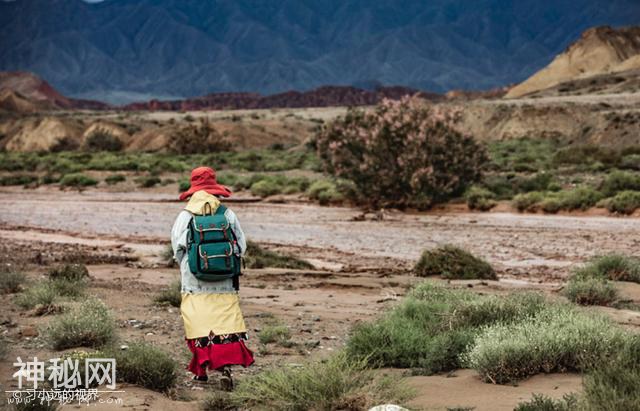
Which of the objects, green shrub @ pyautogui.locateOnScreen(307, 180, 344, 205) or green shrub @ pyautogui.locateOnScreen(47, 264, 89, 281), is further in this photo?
green shrub @ pyautogui.locateOnScreen(307, 180, 344, 205)

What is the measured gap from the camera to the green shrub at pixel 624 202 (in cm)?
2556

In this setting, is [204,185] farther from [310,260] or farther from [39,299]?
[310,260]

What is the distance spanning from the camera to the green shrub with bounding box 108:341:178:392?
785cm

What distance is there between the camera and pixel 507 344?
7.59 meters

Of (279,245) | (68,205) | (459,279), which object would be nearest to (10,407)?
(459,279)

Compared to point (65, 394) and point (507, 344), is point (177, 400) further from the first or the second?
point (507, 344)

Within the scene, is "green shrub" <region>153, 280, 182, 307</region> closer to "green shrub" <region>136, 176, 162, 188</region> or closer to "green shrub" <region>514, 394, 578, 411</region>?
"green shrub" <region>514, 394, 578, 411</region>

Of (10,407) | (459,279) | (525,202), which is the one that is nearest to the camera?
(10,407)

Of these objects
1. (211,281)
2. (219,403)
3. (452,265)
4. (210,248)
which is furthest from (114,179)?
(219,403)

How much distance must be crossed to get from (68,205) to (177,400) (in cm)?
2804

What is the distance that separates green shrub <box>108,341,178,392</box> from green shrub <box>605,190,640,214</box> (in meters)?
20.4

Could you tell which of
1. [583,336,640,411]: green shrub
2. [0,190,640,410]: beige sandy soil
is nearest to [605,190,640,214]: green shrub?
[0,190,640,410]: beige sandy soil

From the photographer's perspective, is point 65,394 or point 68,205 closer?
point 65,394

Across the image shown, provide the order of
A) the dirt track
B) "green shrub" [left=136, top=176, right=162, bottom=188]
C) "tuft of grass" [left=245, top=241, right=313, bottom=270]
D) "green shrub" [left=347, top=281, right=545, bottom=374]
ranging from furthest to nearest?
1. "green shrub" [left=136, top=176, right=162, bottom=188]
2. the dirt track
3. "tuft of grass" [left=245, top=241, right=313, bottom=270]
4. "green shrub" [left=347, top=281, right=545, bottom=374]
